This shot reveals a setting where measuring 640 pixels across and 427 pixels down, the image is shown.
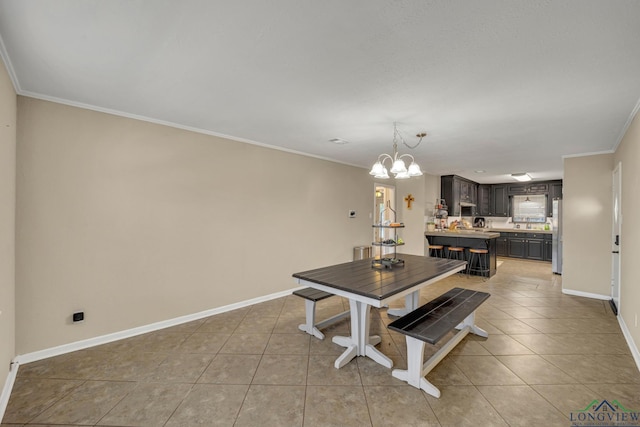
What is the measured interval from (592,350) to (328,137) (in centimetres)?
366

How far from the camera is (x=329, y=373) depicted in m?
2.38

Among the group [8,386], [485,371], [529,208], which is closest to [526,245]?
[529,208]

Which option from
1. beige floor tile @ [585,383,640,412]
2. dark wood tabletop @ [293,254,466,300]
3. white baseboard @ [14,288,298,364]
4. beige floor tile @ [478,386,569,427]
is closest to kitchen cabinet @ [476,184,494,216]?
dark wood tabletop @ [293,254,466,300]

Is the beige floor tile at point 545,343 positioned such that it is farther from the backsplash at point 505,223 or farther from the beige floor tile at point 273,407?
the backsplash at point 505,223

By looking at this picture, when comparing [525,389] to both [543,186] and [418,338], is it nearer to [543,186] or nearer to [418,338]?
[418,338]

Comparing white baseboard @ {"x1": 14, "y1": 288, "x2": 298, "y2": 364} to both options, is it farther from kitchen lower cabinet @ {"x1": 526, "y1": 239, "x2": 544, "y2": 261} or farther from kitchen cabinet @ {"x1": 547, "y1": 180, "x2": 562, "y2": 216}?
kitchen cabinet @ {"x1": 547, "y1": 180, "x2": 562, "y2": 216}

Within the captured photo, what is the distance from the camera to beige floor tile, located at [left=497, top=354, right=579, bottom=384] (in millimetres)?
2268

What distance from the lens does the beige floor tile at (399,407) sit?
72.2 inches

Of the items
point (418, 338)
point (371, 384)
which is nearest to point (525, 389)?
point (418, 338)

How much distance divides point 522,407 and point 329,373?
140 centimetres

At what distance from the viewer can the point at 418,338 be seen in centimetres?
207

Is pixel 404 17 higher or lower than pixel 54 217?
higher

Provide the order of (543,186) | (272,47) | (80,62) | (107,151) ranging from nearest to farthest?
(272,47) < (80,62) < (107,151) < (543,186)

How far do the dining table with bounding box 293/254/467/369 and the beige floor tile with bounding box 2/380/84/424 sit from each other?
1.98m
